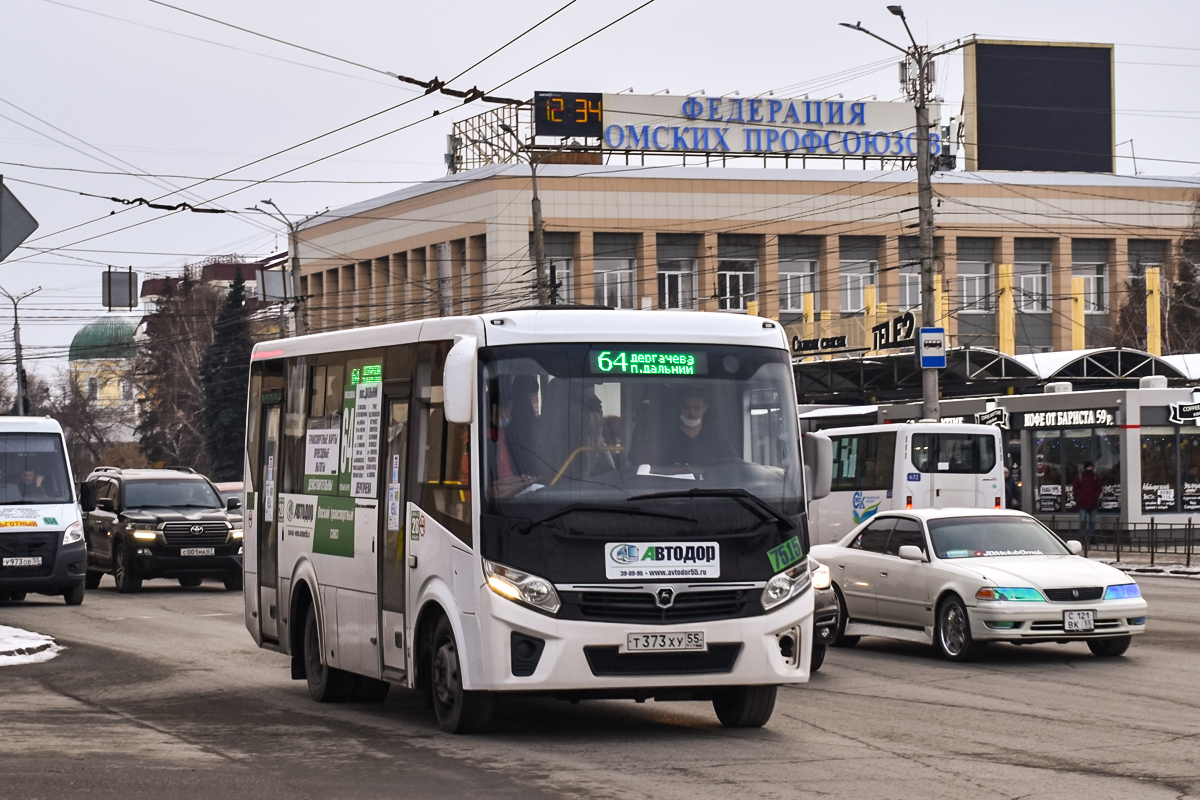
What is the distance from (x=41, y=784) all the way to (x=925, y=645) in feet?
36.1

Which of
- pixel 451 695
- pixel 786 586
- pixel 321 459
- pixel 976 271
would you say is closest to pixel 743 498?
pixel 786 586

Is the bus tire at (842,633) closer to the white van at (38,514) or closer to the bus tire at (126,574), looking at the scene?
the white van at (38,514)

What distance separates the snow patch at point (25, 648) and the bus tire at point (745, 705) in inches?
315

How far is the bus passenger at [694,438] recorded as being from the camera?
10.8 meters

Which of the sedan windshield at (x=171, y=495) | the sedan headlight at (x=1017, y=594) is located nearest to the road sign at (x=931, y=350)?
the sedan windshield at (x=171, y=495)

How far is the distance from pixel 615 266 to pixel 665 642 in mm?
74075

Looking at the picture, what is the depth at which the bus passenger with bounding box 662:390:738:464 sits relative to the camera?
10828mm

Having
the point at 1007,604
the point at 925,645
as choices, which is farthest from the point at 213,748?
the point at 925,645

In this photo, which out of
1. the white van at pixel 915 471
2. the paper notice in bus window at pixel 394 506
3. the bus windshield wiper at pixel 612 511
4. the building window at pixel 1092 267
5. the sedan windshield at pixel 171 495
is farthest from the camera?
the building window at pixel 1092 267

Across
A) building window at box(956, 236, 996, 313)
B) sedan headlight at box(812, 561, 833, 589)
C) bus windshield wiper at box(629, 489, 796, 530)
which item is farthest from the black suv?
building window at box(956, 236, 996, 313)

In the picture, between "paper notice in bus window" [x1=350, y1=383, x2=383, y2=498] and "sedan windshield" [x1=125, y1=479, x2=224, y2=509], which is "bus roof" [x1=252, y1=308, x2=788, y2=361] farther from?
"sedan windshield" [x1=125, y1=479, x2=224, y2=509]

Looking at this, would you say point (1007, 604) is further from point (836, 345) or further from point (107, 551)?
point (836, 345)

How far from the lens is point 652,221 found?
83.5m

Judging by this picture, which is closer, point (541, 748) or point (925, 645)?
point (541, 748)
